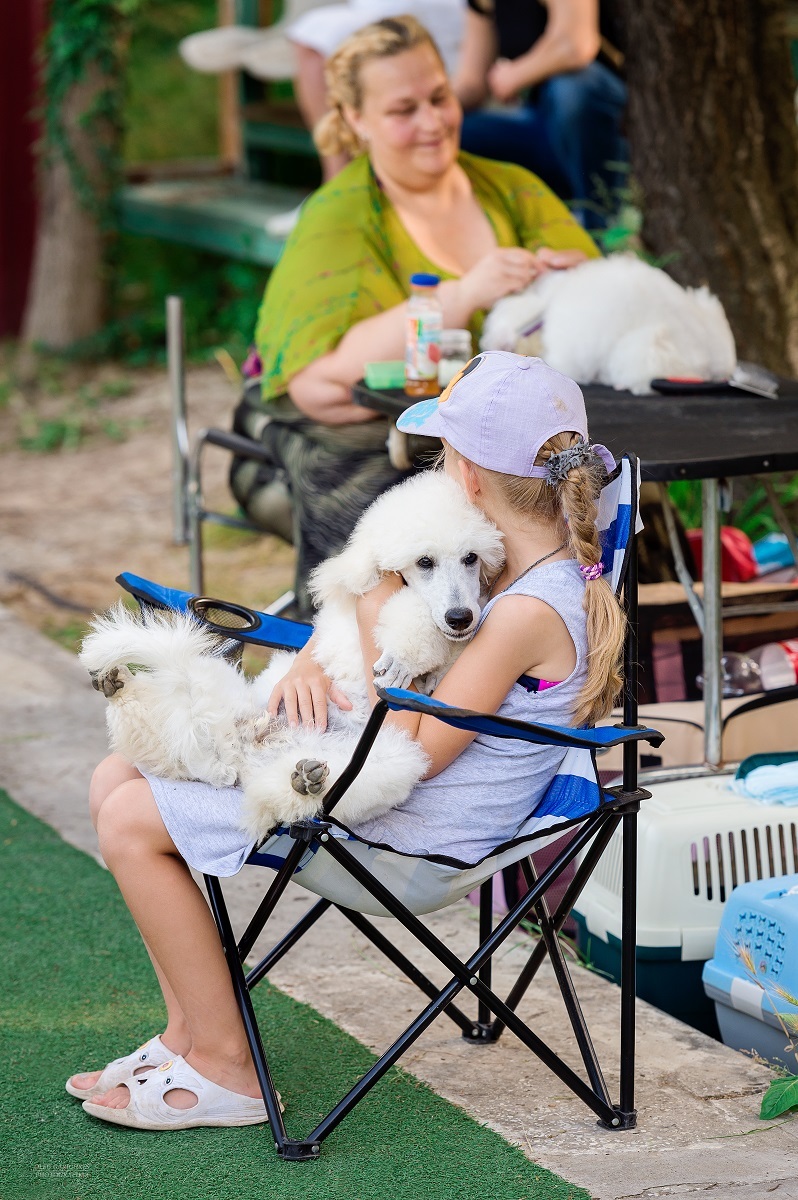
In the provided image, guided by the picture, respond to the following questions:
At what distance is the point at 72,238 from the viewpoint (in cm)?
862

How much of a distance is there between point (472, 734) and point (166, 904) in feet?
1.65

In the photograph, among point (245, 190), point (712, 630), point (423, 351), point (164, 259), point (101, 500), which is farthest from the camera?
point (164, 259)

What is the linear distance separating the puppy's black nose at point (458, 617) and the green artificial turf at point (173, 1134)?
766 mm

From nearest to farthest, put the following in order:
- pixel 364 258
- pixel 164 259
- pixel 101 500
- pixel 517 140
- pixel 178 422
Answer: pixel 364 258 → pixel 178 422 → pixel 517 140 → pixel 101 500 → pixel 164 259

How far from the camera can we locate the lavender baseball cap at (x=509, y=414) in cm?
213

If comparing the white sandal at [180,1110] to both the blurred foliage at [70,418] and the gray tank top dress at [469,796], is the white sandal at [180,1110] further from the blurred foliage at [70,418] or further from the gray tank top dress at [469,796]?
the blurred foliage at [70,418]

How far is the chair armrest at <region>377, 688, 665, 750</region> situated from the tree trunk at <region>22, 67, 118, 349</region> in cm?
709

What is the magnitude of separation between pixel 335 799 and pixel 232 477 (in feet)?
7.82

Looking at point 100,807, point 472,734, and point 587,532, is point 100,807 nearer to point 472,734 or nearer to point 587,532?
point 472,734

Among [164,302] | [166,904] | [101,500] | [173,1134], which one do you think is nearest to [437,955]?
[166,904]

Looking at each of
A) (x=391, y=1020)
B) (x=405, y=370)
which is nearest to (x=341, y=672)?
(x=391, y=1020)

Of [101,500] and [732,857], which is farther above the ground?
[732,857]

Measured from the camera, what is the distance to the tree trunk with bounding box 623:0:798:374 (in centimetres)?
461

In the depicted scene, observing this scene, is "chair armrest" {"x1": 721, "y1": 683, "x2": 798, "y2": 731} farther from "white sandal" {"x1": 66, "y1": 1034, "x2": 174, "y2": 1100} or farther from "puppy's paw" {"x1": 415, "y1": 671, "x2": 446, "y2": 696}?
"white sandal" {"x1": 66, "y1": 1034, "x2": 174, "y2": 1100}
